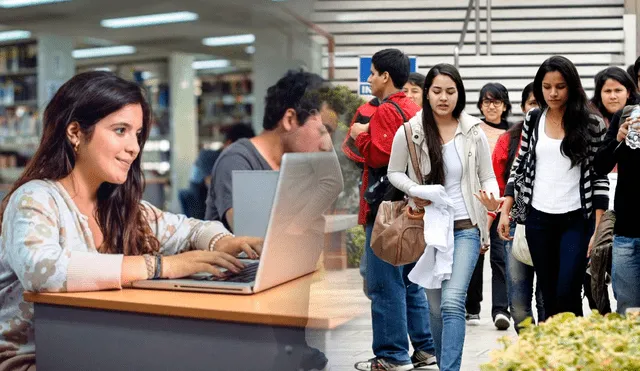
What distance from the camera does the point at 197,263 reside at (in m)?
3.07

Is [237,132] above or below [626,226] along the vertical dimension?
above

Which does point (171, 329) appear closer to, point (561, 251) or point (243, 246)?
point (243, 246)

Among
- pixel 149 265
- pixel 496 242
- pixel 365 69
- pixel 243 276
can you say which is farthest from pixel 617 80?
pixel 365 69

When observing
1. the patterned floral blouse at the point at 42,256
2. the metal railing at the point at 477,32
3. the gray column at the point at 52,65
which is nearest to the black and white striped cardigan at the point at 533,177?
the patterned floral blouse at the point at 42,256

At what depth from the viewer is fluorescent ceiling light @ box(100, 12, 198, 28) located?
3135mm

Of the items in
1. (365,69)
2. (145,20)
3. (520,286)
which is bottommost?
(520,286)

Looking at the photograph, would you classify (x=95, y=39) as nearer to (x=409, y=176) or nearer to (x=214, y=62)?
(x=214, y=62)

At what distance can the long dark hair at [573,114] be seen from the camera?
4012 millimetres

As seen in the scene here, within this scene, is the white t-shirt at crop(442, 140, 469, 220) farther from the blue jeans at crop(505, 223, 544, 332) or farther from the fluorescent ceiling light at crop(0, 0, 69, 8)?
the fluorescent ceiling light at crop(0, 0, 69, 8)

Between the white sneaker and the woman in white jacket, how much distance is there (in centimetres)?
176

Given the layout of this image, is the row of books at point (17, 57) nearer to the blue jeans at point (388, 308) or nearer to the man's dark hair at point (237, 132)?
the man's dark hair at point (237, 132)

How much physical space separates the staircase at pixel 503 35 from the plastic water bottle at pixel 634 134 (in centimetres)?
866

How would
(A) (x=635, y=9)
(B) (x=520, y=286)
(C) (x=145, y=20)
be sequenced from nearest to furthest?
(C) (x=145, y=20) → (B) (x=520, y=286) → (A) (x=635, y=9)

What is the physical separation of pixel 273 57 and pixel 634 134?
4.68 ft
